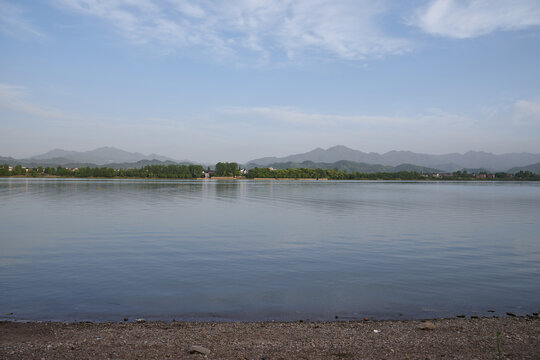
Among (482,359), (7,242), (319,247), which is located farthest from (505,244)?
(7,242)

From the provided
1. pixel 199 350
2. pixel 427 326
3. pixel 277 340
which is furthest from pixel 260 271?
pixel 199 350

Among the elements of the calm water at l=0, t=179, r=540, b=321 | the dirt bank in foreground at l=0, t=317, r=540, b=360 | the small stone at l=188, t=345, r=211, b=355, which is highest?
the small stone at l=188, t=345, r=211, b=355

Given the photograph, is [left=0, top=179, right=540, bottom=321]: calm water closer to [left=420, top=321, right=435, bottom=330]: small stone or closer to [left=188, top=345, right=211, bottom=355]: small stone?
[left=420, top=321, right=435, bottom=330]: small stone

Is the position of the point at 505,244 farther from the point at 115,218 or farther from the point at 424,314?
the point at 115,218

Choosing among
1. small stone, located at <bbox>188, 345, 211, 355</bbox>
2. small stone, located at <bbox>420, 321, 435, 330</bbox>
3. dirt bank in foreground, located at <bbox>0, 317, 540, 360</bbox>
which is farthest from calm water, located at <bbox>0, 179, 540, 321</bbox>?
small stone, located at <bbox>188, 345, 211, 355</bbox>

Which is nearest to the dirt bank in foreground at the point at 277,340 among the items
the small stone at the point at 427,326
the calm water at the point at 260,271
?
the small stone at the point at 427,326

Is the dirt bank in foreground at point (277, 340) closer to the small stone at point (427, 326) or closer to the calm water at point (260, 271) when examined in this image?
the small stone at point (427, 326)

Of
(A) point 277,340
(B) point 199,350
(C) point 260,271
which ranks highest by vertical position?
(B) point 199,350

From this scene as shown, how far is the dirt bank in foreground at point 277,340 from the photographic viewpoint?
7.95 meters

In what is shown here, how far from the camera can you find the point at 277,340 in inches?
347

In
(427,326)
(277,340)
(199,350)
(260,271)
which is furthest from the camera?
(260,271)

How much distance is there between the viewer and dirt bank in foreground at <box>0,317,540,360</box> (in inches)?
313

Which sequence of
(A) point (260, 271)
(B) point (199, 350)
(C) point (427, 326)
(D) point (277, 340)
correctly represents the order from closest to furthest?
(B) point (199, 350), (D) point (277, 340), (C) point (427, 326), (A) point (260, 271)

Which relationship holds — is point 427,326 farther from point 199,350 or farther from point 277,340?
point 199,350
